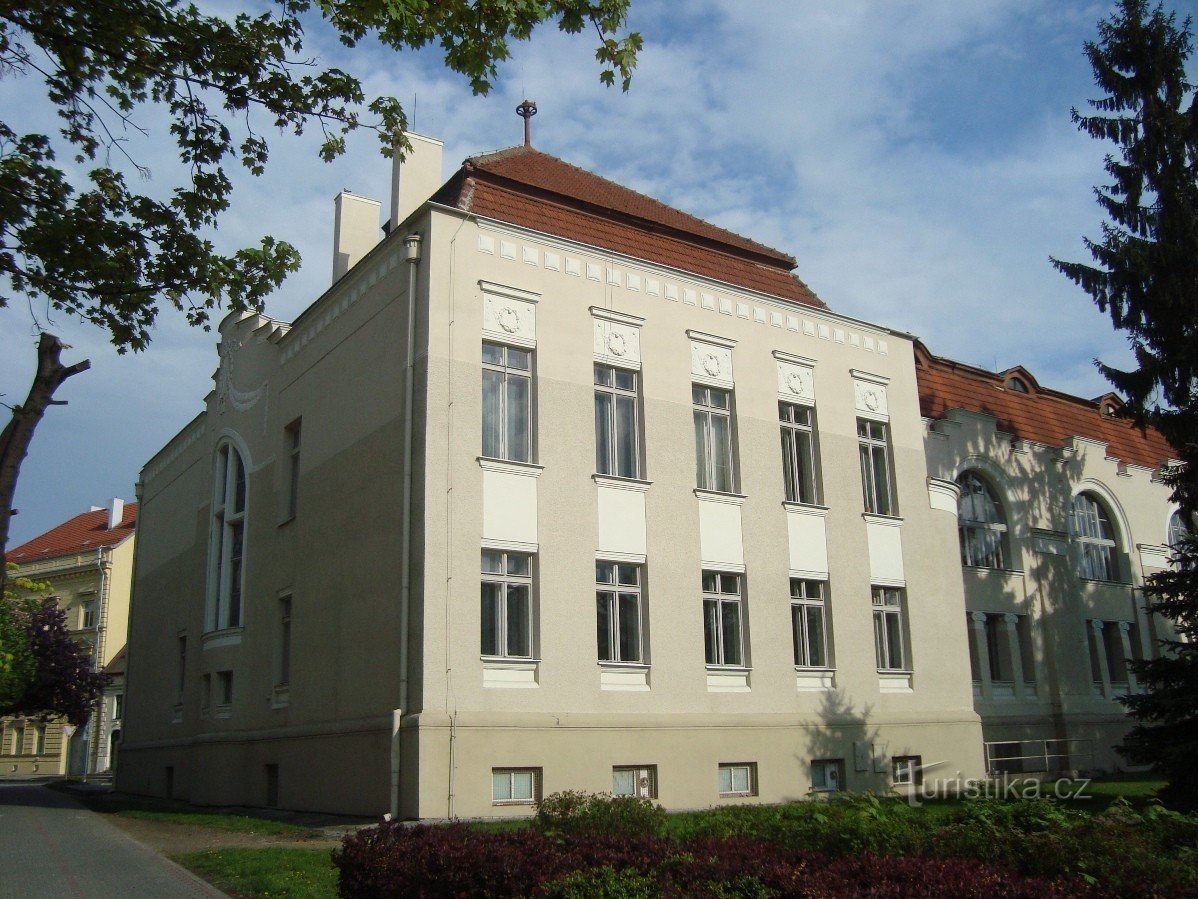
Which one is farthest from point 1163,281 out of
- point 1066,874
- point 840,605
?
point 1066,874

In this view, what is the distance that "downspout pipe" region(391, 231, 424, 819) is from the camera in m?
16.4

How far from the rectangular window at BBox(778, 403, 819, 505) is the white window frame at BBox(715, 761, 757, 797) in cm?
545

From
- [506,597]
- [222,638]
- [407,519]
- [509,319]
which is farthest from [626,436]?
[222,638]

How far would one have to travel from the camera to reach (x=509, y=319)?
61.8ft

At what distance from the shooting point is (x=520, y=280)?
62.6 feet

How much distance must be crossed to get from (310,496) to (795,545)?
32.2ft

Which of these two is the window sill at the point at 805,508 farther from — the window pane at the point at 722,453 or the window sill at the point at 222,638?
the window sill at the point at 222,638

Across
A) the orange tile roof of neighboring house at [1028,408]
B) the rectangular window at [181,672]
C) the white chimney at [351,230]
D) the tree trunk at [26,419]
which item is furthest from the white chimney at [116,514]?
the tree trunk at [26,419]

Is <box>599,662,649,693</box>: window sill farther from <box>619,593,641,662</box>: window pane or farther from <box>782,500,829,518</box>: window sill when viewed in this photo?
<box>782,500,829,518</box>: window sill

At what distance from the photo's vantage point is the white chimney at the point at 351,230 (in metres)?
25.2

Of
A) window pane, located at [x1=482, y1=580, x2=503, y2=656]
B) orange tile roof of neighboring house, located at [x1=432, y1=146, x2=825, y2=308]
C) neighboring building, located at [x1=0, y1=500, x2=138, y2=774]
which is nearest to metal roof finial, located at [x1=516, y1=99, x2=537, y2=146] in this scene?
orange tile roof of neighboring house, located at [x1=432, y1=146, x2=825, y2=308]

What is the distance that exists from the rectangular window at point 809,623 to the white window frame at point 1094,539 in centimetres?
1238

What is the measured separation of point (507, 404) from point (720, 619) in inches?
226

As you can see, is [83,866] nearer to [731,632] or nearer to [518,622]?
[518,622]
